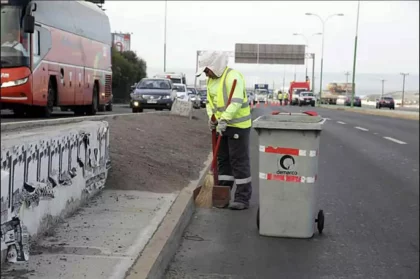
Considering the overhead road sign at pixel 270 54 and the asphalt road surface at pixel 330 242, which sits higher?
the overhead road sign at pixel 270 54

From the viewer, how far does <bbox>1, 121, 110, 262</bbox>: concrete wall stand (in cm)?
415

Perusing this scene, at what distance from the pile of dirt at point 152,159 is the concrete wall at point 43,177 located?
657mm

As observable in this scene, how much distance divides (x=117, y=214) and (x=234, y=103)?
78.0 inches

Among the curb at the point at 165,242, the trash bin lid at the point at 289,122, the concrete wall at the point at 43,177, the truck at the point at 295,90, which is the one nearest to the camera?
the concrete wall at the point at 43,177

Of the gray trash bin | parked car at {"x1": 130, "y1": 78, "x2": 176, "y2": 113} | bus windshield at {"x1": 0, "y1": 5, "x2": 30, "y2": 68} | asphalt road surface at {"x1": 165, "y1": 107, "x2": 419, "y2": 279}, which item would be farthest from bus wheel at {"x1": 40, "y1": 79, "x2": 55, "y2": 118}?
the gray trash bin

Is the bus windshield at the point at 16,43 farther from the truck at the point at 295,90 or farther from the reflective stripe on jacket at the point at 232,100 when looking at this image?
the truck at the point at 295,90

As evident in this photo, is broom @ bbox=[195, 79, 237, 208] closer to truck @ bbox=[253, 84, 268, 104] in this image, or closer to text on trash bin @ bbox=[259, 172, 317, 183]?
text on trash bin @ bbox=[259, 172, 317, 183]

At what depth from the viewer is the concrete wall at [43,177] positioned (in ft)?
13.6

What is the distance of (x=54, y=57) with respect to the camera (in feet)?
56.4

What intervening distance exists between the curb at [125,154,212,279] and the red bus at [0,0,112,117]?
577 centimetres

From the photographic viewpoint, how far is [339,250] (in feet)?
19.4

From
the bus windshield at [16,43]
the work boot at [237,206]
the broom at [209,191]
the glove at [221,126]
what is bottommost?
the work boot at [237,206]

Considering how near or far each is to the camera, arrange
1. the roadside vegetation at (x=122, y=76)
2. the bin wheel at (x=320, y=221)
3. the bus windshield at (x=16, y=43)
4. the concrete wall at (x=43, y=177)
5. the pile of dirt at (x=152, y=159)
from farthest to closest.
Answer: the roadside vegetation at (x=122, y=76), the bus windshield at (x=16, y=43), the pile of dirt at (x=152, y=159), the bin wheel at (x=320, y=221), the concrete wall at (x=43, y=177)

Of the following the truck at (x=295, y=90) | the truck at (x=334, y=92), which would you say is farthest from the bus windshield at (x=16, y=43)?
the truck at (x=334, y=92)
